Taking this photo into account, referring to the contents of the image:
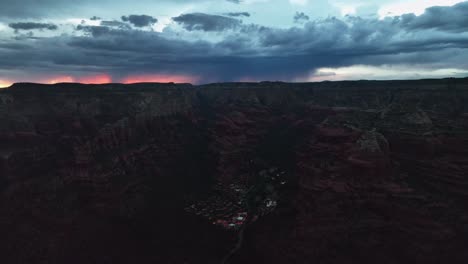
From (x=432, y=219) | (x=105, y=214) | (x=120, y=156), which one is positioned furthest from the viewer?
(x=120, y=156)

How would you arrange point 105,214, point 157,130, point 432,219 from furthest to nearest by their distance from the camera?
point 157,130
point 105,214
point 432,219

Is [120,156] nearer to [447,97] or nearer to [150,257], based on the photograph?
[150,257]

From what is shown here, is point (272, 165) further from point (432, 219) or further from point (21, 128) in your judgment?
point (21, 128)

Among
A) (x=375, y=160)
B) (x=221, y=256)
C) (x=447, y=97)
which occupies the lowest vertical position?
(x=221, y=256)

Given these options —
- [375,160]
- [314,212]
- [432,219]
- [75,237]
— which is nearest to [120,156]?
[75,237]

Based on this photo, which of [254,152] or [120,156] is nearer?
[120,156]

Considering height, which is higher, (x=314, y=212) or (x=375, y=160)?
(x=375, y=160)
